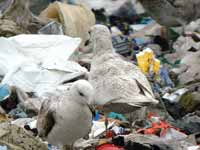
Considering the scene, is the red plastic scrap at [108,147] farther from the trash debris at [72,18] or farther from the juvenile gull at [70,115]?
the trash debris at [72,18]

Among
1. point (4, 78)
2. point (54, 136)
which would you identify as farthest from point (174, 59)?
point (54, 136)

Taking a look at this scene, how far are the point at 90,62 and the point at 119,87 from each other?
265cm

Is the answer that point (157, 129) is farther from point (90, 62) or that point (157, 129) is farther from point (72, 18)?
point (72, 18)

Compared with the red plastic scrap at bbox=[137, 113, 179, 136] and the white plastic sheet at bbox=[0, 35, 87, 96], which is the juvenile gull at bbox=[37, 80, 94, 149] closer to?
the red plastic scrap at bbox=[137, 113, 179, 136]

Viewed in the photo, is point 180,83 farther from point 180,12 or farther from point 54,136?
point 54,136

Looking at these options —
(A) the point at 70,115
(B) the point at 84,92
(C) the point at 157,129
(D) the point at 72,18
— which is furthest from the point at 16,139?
(D) the point at 72,18

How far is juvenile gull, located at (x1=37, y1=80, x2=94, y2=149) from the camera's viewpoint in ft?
18.4

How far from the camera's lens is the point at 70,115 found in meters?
5.60

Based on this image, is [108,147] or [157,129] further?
[157,129]

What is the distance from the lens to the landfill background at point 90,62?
6477 millimetres

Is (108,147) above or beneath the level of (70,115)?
beneath

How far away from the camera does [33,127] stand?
6945 millimetres

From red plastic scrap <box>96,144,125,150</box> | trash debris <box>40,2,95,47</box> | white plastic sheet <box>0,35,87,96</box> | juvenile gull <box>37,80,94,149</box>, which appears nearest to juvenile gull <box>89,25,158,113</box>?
red plastic scrap <box>96,144,125,150</box>

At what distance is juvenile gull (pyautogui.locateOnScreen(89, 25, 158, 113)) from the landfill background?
0.19 m
